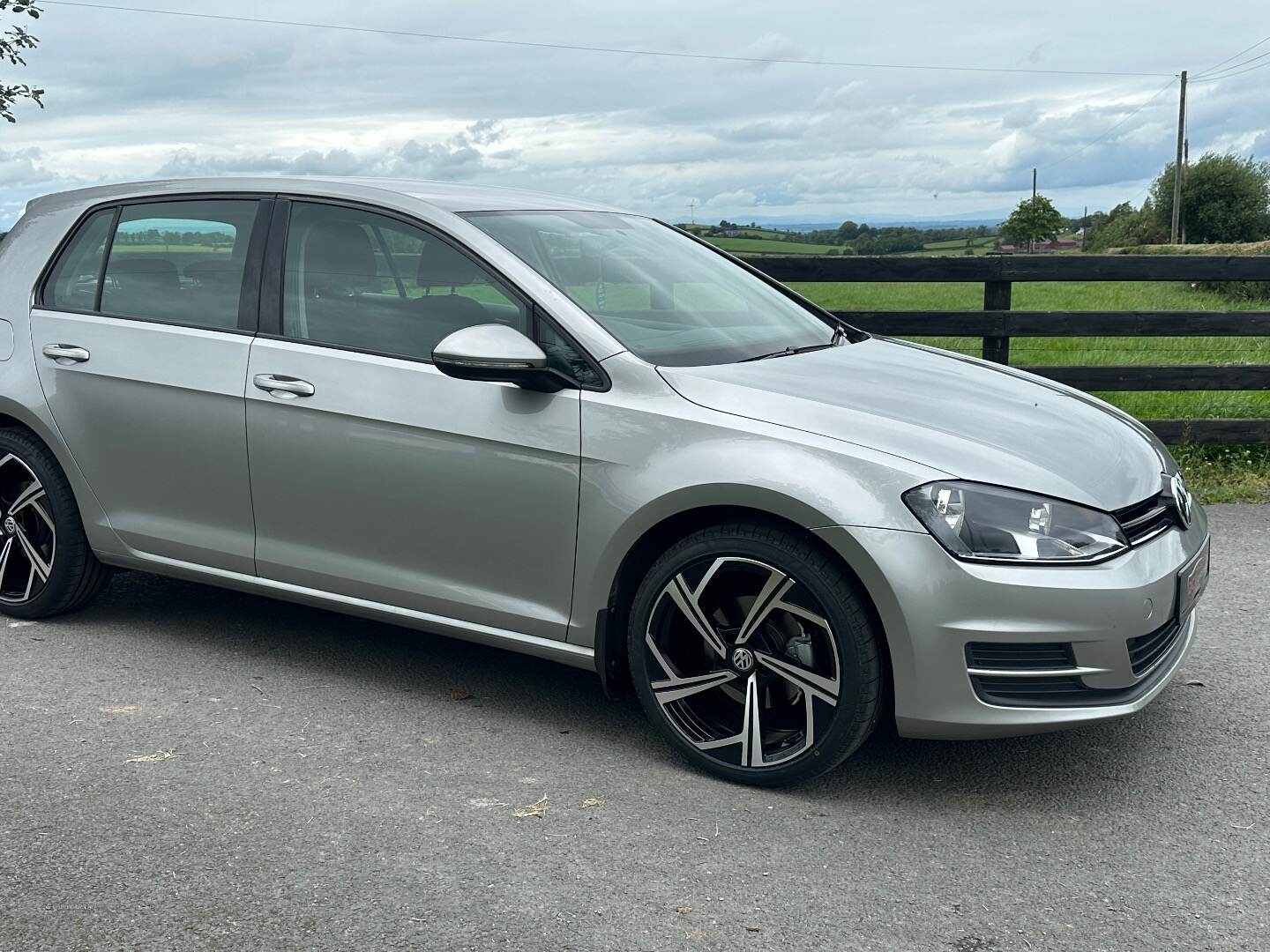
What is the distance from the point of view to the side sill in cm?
397

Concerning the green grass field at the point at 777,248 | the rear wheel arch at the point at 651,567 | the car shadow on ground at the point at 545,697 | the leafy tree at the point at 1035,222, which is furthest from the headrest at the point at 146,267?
the leafy tree at the point at 1035,222

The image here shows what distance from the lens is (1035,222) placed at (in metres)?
107

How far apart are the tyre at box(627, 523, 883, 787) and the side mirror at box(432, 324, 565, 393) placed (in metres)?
0.63

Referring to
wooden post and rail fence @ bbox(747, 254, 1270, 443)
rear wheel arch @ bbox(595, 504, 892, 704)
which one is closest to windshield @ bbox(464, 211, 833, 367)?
rear wheel arch @ bbox(595, 504, 892, 704)

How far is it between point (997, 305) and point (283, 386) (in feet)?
17.2

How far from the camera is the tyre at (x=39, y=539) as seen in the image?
4957 millimetres

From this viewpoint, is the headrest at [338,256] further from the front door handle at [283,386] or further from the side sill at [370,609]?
the side sill at [370,609]

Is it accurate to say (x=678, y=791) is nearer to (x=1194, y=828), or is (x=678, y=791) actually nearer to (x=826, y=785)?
(x=826, y=785)

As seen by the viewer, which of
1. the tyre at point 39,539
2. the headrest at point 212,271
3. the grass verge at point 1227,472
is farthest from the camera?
the grass verge at point 1227,472

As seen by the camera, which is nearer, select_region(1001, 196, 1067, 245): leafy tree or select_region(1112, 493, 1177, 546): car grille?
select_region(1112, 493, 1177, 546): car grille

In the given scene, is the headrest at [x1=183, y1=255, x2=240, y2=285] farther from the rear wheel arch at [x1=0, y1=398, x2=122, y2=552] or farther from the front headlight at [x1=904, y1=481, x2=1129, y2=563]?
the front headlight at [x1=904, y1=481, x2=1129, y2=563]

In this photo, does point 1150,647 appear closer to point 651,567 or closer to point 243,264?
point 651,567

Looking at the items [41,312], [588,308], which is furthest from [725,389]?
[41,312]

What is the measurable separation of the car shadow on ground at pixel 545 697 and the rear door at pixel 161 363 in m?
0.54
